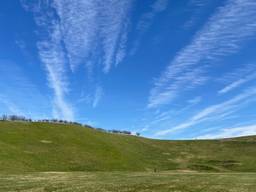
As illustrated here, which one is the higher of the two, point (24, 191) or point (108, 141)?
point (108, 141)

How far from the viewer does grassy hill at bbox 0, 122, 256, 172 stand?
103 meters

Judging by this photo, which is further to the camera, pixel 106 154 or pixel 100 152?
pixel 100 152

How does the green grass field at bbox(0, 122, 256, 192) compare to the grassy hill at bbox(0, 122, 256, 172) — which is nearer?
the green grass field at bbox(0, 122, 256, 192)

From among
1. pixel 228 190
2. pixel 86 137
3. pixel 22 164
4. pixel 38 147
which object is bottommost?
pixel 228 190

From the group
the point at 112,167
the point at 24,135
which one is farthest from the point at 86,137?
the point at 112,167

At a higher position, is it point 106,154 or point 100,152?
point 100,152

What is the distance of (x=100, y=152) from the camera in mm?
126062

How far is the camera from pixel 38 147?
11769 centimetres

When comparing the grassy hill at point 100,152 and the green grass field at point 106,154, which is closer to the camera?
the green grass field at point 106,154

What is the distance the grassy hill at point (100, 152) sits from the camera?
103375mm

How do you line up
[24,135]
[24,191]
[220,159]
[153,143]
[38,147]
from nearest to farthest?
[24,191]
[38,147]
[24,135]
[220,159]
[153,143]

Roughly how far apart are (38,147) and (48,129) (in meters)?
25.4

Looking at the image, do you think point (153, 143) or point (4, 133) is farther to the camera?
point (153, 143)

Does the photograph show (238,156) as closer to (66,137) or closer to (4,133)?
(66,137)
